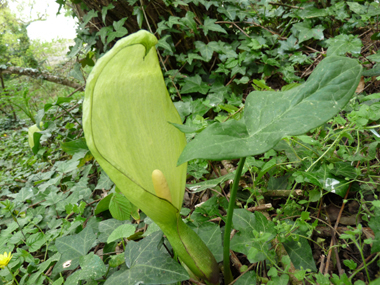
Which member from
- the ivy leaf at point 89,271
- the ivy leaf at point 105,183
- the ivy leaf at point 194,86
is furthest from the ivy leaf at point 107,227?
the ivy leaf at point 194,86

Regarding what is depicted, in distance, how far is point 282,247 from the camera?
0.60 metres

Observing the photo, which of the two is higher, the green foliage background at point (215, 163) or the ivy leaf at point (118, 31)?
the ivy leaf at point (118, 31)

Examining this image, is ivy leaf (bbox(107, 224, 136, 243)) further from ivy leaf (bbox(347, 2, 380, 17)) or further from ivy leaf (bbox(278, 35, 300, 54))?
ivy leaf (bbox(347, 2, 380, 17))

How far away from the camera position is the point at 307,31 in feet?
4.80

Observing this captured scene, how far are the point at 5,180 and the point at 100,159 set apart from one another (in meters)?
1.52

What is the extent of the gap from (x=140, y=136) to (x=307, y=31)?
1423 mm

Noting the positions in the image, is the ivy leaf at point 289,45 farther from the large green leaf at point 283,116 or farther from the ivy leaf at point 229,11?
the large green leaf at point 283,116

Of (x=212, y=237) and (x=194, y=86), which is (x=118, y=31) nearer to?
(x=194, y=86)

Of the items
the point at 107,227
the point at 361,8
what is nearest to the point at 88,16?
the point at 107,227

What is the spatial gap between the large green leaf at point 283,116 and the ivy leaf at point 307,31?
49.1 inches

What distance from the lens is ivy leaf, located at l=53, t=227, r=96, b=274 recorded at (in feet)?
2.07

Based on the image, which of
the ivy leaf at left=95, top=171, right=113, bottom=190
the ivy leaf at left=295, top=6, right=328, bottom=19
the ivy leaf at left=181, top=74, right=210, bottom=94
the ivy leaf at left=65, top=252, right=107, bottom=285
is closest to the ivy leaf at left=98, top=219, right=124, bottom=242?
the ivy leaf at left=65, top=252, right=107, bottom=285

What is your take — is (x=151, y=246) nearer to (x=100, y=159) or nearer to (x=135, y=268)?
(x=135, y=268)

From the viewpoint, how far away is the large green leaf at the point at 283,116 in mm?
321
